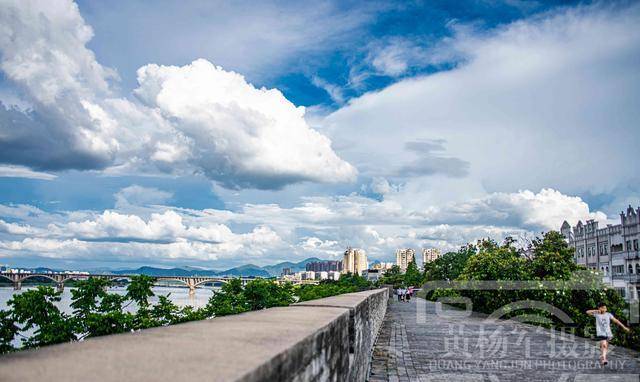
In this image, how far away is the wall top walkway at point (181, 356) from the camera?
204cm

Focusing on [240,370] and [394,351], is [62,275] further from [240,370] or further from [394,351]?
[240,370]

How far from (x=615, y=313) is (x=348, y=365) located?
49.2 feet

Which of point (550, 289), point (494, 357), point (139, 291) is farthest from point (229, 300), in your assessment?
Answer: point (550, 289)

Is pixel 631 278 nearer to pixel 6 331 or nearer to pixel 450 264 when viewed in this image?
pixel 450 264

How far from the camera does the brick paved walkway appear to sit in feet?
30.0

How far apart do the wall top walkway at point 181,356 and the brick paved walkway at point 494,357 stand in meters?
6.21

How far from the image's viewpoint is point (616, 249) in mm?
57875

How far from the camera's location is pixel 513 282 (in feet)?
71.3

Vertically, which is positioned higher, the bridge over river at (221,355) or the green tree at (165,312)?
the bridge over river at (221,355)

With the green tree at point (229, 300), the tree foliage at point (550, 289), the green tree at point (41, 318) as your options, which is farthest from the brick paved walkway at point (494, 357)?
the green tree at point (41, 318)

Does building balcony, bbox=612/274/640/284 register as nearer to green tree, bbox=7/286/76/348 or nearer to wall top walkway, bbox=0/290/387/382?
green tree, bbox=7/286/76/348

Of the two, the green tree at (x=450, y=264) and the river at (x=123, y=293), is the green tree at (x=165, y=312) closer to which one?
the river at (x=123, y=293)

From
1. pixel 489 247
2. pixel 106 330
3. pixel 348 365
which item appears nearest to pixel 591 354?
pixel 348 365

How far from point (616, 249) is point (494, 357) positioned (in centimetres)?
5576
